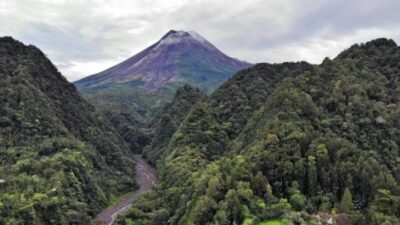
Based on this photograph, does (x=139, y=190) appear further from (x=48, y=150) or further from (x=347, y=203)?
(x=347, y=203)

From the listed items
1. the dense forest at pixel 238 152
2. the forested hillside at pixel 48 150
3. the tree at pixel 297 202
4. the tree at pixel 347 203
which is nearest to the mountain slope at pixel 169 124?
the dense forest at pixel 238 152

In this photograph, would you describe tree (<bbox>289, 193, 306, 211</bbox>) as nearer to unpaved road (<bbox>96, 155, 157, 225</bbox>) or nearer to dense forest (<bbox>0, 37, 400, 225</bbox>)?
dense forest (<bbox>0, 37, 400, 225</bbox>)

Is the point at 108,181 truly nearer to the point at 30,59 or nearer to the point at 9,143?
the point at 9,143

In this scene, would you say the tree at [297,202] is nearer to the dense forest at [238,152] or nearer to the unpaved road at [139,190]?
the dense forest at [238,152]

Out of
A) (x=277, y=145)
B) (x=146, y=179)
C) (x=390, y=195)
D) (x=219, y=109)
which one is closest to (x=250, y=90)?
(x=219, y=109)

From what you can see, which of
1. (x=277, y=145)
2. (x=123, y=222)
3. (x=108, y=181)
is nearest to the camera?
(x=277, y=145)
